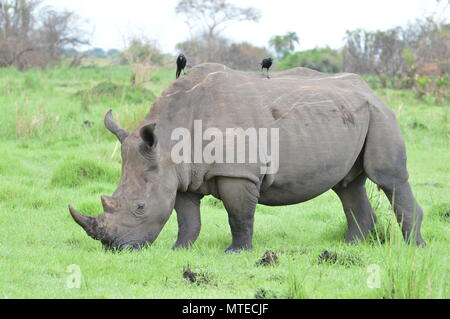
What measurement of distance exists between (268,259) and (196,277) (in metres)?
0.63

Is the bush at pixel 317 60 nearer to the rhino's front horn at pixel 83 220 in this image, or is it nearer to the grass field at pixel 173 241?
the grass field at pixel 173 241

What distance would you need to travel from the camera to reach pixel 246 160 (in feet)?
18.4

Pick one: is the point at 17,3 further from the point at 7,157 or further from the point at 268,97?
the point at 268,97

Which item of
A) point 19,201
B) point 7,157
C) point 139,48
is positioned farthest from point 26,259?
point 139,48

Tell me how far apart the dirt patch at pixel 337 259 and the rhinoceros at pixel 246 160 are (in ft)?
1.93

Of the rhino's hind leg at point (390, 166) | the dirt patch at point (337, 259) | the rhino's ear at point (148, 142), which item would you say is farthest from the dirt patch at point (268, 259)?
the rhino's hind leg at point (390, 166)

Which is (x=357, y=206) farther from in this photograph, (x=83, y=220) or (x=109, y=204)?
(x=83, y=220)

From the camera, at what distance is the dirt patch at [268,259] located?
509cm

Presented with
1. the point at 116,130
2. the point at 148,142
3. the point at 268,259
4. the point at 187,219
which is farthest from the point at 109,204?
the point at 268,259

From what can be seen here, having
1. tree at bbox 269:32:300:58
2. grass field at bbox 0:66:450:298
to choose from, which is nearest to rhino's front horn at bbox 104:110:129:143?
grass field at bbox 0:66:450:298

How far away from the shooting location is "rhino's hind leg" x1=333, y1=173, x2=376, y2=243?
6504 mm

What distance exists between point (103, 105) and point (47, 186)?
20.8ft

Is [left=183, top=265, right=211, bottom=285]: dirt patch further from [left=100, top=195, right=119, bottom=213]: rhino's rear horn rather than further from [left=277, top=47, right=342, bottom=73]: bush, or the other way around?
[left=277, top=47, right=342, bottom=73]: bush
